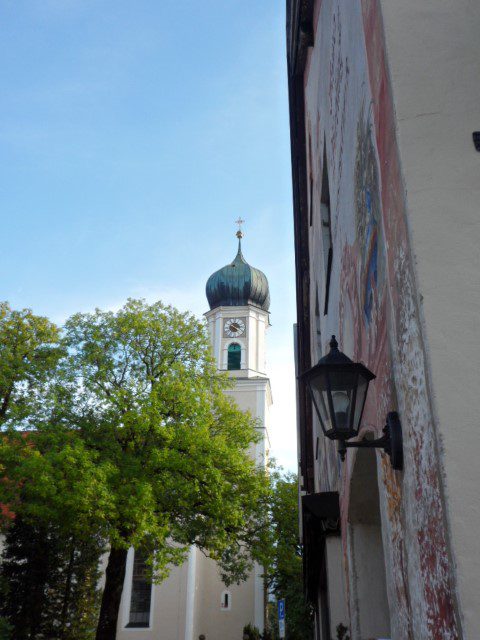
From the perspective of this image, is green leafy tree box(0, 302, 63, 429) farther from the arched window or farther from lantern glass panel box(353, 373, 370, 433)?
the arched window

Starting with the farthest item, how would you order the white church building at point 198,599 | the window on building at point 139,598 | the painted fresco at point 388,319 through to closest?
1. the window on building at point 139,598
2. the white church building at point 198,599
3. the painted fresco at point 388,319

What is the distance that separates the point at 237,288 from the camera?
4553cm

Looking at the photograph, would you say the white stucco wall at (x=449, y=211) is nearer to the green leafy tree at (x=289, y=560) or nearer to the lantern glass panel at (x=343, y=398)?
the lantern glass panel at (x=343, y=398)

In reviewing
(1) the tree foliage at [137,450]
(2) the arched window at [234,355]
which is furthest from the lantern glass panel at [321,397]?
(2) the arched window at [234,355]

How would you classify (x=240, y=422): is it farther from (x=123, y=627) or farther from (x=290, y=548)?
(x=123, y=627)

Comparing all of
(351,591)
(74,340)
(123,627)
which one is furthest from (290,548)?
(351,591)

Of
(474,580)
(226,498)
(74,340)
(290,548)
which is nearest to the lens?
(474,580)

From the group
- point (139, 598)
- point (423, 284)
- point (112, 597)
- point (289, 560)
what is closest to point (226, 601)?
point (139, 598)

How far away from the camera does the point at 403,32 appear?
116 inches

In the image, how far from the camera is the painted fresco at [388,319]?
2354 mm

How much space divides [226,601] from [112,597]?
18.5 meters

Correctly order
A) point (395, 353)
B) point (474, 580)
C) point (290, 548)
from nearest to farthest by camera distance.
Result: point (474, 580)
point (395, 353)
point (290, 548)

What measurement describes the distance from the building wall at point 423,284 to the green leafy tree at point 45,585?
23004 millimetres

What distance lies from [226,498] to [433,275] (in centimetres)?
1704
